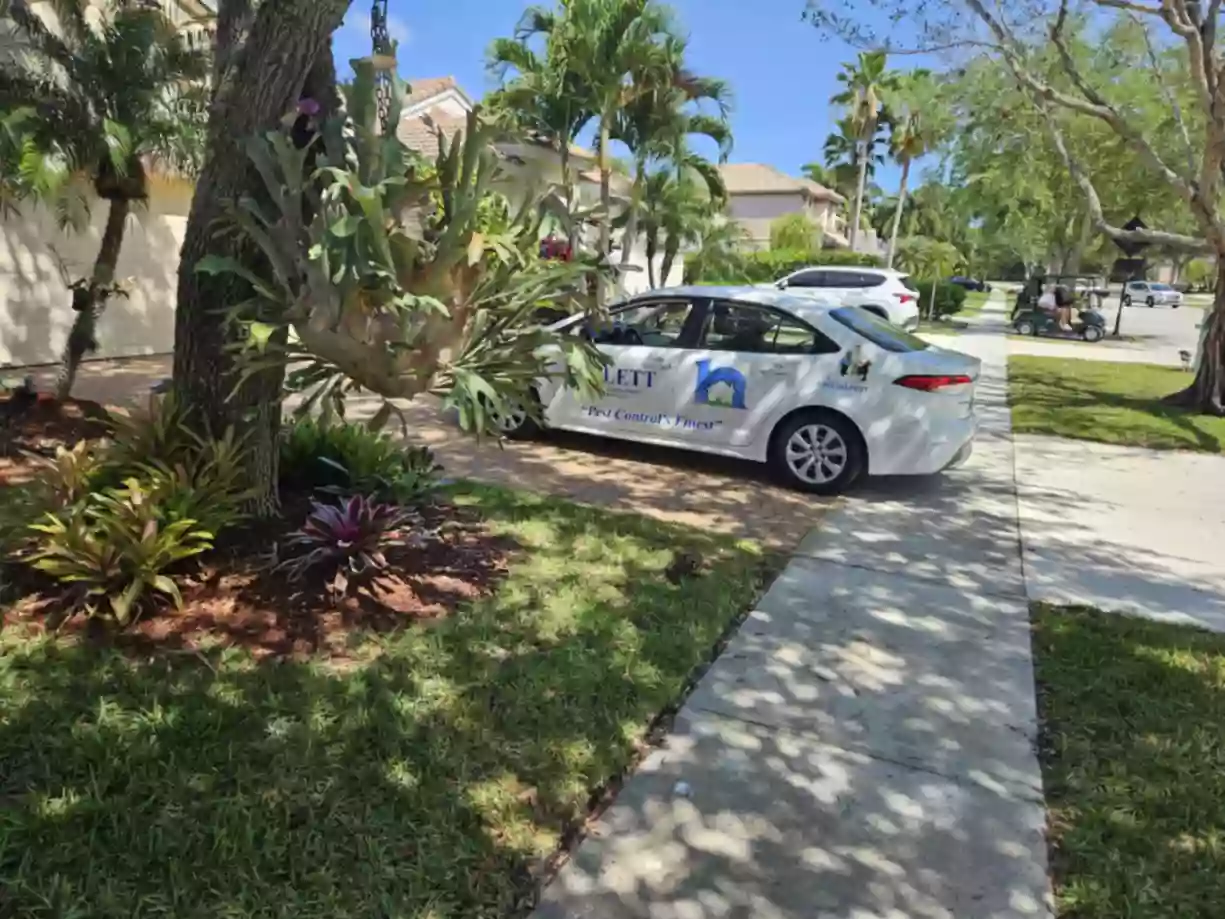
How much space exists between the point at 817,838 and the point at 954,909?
18.0 inches

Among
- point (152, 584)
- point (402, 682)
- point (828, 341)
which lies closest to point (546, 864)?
point (402, 682)

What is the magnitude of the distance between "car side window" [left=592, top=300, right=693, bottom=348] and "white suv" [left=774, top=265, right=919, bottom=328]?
38.0ft

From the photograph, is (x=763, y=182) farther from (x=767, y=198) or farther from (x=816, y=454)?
(x=816, y=454)

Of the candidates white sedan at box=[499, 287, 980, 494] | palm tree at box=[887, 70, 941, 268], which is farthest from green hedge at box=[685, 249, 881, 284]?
white sedan at box=[499, 287, 980, 494]

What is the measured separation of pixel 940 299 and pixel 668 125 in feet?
54.1

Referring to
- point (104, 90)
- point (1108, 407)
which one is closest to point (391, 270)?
point (104, 90)

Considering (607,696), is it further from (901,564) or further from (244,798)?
(901,564)

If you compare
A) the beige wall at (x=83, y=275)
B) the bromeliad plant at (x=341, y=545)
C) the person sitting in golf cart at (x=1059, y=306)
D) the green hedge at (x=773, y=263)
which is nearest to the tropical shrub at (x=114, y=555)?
the bromeliad plant at (x=341, y=545)

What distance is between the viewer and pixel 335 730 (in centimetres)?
324

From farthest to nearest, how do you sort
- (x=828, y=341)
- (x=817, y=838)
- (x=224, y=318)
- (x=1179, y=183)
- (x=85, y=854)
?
1. (x=1179, y=183)
2. (x=828, y=341)
3. (x=224, y=318)
4. (x=817, y=838)
5. (x=85, y=854)

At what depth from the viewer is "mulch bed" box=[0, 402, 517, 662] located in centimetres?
383

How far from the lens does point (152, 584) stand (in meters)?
3.92

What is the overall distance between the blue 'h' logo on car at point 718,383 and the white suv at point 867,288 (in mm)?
11948

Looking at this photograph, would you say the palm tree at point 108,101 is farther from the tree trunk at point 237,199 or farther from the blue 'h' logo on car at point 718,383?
the blue 'h' logo on car at point 718,383
